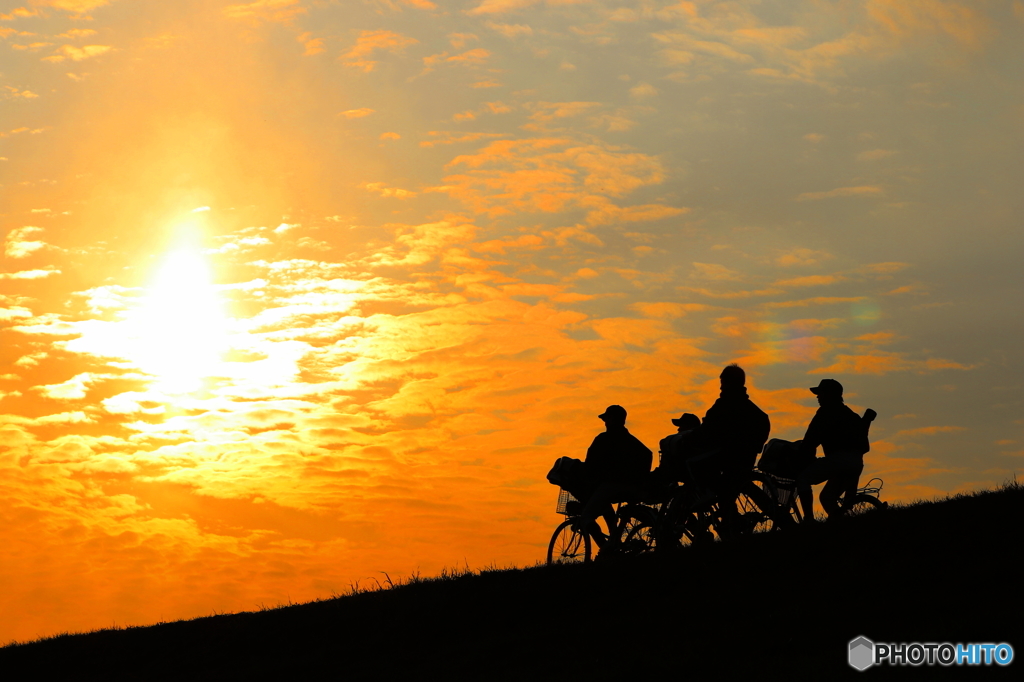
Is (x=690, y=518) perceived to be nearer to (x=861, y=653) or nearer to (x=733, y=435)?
(x=733, y=435)

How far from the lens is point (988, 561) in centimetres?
1048

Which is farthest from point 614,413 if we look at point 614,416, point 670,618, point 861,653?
point 861,653

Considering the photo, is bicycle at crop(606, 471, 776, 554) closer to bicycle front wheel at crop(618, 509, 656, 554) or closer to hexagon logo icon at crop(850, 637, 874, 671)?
bicycle front wheel at crop(618, 509, 656, 554)

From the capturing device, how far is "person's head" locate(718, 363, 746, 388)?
1372 cm

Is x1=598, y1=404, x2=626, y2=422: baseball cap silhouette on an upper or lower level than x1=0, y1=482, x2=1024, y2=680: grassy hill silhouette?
upper

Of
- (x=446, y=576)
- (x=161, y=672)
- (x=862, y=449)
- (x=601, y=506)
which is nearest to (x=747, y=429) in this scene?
(x=862, y=449)

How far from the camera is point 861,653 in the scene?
8617 millimetres

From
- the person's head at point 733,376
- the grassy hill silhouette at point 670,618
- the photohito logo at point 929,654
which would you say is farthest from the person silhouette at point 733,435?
the photohito logo at point 929,654

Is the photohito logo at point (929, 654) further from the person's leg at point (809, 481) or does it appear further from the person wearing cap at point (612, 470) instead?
the person wearing cap at point (612, 470)

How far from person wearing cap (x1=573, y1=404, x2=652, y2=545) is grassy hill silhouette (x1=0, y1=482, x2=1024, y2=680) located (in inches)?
49.7

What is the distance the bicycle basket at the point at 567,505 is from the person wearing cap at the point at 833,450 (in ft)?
10.7

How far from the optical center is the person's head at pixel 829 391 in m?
13.7

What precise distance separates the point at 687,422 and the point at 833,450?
2215 mm

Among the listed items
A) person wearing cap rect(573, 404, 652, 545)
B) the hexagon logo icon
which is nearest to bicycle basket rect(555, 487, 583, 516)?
person wearing cap rect(573, 404, 652, 545)
